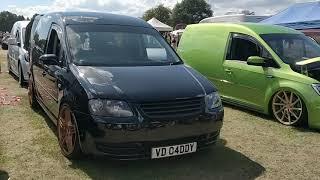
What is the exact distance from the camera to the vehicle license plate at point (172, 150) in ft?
16.3

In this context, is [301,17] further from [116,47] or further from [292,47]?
[116,47]

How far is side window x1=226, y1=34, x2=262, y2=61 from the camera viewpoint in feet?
28.4

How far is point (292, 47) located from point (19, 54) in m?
6.92

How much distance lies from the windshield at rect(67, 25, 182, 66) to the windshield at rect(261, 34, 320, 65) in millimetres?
2658

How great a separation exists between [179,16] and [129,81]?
93.6m

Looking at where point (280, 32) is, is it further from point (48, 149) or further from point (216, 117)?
point (48, 149)

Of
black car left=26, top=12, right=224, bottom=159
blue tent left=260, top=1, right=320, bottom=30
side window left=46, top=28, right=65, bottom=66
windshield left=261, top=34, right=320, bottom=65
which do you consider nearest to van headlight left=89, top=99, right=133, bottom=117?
black car left=26, top=12, right=224, bottom=159

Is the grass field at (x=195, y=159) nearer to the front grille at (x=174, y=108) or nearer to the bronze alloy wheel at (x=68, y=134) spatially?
the bronze alloy wheel at (x=68, y=134)

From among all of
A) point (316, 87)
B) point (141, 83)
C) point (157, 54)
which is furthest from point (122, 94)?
point (316, 87)

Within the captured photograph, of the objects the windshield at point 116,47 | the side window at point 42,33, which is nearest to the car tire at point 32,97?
the side window at point 42,33

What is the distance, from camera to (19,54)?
38.5 ft

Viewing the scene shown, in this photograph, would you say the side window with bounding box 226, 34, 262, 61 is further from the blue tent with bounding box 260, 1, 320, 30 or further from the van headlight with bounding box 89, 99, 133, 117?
the blue tent with bounding box 260, 1, 320, 30

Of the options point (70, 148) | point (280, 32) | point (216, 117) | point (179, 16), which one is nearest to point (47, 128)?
point (70, 148)

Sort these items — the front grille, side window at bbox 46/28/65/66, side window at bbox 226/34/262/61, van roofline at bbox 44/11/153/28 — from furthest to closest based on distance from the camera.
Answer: side window at bbox 226/34/262/61, van roofline at bbox 44/11/153/28, side window at bbox 46/28/65/66, the front grille
